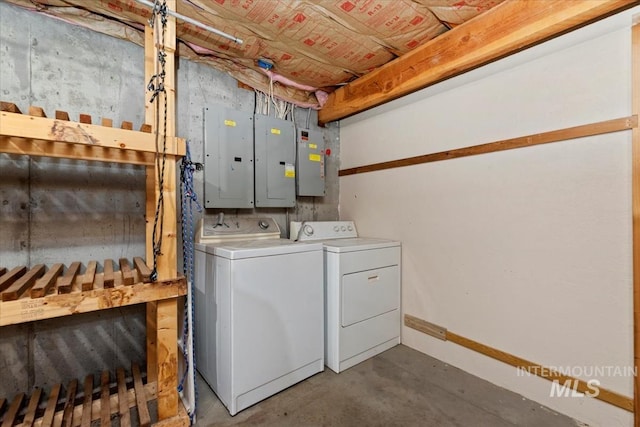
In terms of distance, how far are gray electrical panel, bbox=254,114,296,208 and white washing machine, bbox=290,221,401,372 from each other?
30 cm

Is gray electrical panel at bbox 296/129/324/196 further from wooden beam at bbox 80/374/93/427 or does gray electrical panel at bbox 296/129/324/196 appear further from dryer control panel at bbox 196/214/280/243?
wooden beam at bbox 80/374/93/427

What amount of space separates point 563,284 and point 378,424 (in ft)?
4.21

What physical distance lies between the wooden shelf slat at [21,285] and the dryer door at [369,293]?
1.60 m

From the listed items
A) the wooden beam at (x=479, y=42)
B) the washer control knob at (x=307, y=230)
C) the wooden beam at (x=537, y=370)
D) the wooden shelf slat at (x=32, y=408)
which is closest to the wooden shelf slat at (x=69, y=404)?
the wooden shelf slat at (x=32, y=408)

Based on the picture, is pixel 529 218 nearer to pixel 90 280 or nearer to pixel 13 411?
pixel 90 280

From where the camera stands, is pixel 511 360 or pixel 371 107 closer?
pixel 511 360

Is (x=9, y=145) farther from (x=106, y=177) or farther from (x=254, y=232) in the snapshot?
(x=254, y=232)

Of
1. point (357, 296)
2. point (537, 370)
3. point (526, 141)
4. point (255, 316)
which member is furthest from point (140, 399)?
point (526, 141)

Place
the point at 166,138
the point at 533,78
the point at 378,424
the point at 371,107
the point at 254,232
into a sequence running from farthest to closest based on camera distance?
1. the point at 371,107
2. the point at 254,232
3. the point at 533,78
4. the point at 378,424
5. the point at 166,138

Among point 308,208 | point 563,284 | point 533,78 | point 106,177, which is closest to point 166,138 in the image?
point 106,177

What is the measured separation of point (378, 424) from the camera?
4.87ft

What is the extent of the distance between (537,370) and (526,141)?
137 centimetres

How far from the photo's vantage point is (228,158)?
223 centimetres

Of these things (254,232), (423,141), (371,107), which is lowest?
(254,232)
